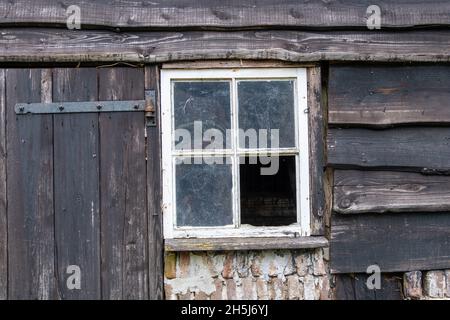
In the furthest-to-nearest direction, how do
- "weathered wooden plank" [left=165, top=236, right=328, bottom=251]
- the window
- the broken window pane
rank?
the broken window pane < the window < "weathered wooden plank" [left=165, top=236, right=328, bottom=251]

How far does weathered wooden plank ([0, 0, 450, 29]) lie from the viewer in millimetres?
3518

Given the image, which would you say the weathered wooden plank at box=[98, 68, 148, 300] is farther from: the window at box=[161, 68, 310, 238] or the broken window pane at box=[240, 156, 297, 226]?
the broken window pane at box=[240, 156, 297, 226]

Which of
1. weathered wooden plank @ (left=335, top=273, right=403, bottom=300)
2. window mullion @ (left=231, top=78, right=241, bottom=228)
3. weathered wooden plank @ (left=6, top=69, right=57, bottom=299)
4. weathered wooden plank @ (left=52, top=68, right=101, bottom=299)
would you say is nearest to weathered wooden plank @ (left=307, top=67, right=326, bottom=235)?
weathered wooden plank @ (left=335, top=273, right=403, bottom=300)

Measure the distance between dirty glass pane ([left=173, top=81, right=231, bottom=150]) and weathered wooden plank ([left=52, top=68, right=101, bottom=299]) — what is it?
0.49m

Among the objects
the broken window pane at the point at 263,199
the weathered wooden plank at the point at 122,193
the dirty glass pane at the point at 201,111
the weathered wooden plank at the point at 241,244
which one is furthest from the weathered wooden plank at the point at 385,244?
the broken window pane at the point at 263,199

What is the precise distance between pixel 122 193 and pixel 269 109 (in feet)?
3.26

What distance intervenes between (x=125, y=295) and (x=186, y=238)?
0.48m

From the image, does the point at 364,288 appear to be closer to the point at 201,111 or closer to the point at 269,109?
the point at 269,109

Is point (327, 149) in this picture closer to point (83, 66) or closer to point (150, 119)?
point (150, 119)

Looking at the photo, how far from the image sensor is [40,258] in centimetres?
346

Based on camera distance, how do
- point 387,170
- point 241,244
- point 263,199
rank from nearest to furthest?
1. point 241,244
2. point 387,170
3. point 263,199

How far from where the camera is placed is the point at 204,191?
11.7 ft

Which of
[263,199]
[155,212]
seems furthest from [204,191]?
[263,199]

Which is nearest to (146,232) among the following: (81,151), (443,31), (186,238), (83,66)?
(186,238)
